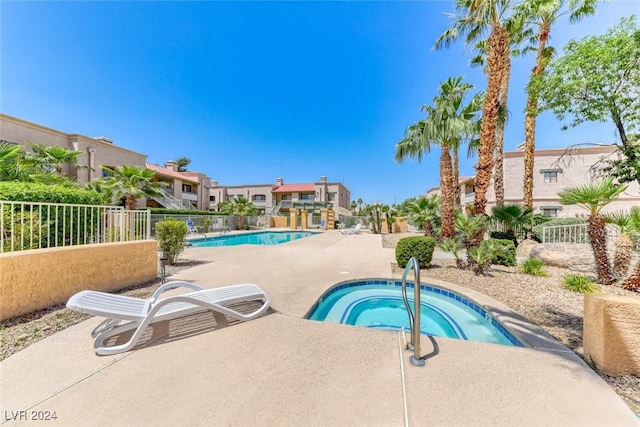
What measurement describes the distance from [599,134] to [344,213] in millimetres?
26135

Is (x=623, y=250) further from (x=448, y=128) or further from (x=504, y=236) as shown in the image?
(x=448, y=128)

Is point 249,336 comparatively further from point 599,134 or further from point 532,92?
point 599,134

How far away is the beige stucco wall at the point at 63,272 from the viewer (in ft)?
11.9

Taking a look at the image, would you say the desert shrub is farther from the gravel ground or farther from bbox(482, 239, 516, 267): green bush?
bbox(482, 239, 516, 267): green bush

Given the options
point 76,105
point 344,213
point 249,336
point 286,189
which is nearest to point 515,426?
point 249,336

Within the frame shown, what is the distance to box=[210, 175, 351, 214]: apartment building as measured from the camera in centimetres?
4162

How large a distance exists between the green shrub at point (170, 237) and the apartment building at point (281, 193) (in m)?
31.7

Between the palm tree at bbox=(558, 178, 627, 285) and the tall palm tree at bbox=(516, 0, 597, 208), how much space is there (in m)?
5.57

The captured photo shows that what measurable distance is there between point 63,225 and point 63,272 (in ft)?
3.40

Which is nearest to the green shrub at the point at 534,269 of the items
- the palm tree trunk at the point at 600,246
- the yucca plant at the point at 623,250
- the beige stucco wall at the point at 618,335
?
the palm tree trunk at the point at 600,246

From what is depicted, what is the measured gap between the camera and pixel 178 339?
3146mm

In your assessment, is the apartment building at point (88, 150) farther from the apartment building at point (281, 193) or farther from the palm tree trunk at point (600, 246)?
the palm tree trunk at point (600, 246)

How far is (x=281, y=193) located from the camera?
4325 cm

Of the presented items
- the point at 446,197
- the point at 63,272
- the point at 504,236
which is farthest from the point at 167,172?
the point at 504,236
